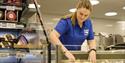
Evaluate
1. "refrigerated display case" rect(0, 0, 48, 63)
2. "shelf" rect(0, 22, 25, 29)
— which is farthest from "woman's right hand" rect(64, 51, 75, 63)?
"shelf" rect(0, 22, 25, 29)

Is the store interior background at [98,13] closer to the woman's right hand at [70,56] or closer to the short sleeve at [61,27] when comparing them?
the short sleeve at [61,27]

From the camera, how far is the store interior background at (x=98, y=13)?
529 cm

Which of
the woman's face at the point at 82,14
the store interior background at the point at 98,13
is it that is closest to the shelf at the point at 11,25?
the woman's face at the point at 82,14

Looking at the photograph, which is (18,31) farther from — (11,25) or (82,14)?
(82,14)

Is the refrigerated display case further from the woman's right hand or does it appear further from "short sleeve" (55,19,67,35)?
the woman's right hand

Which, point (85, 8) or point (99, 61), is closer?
point (99, 61)

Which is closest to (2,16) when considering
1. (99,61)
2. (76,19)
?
(76,19)

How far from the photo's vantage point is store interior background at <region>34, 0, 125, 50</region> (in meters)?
5.29

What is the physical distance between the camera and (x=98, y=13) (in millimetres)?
6477

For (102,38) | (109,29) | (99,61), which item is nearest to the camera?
(99,61)

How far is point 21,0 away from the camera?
262cm

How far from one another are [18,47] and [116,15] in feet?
15.4

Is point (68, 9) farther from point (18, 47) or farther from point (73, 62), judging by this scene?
point (73, 62)

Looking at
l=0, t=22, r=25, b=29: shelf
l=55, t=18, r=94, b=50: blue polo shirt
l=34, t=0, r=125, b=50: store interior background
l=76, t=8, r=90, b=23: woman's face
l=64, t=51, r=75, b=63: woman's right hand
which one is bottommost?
l=64, t=51, r=75, b=63: woman's right hand
